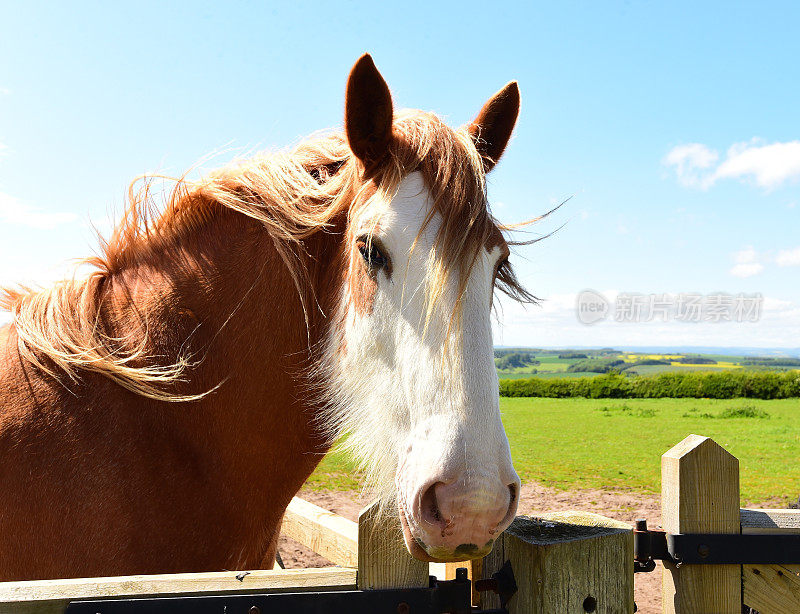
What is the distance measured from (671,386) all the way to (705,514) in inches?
1883

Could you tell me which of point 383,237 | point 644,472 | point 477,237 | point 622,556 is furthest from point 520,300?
point 644,472

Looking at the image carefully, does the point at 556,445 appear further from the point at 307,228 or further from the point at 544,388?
the point at 544,388

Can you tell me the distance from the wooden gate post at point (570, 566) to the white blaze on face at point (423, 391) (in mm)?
163

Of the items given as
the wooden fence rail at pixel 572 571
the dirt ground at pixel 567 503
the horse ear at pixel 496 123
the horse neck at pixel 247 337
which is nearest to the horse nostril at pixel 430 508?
the wooden fence rail at pixel 572 571

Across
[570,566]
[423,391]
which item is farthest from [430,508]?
[570,566]

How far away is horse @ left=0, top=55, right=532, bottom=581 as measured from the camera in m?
1.69

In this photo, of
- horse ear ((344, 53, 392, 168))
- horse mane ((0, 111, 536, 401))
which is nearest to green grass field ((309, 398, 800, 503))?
horse mane ((0, 111, 536, 401))

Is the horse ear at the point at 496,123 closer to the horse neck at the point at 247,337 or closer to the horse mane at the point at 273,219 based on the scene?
the horse mane at the point at 273,219

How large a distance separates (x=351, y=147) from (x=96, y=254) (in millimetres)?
1179

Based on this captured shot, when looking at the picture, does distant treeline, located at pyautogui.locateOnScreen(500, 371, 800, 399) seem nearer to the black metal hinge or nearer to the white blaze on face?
the black metal hinge

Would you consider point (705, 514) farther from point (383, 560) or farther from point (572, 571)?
point (383, 560)

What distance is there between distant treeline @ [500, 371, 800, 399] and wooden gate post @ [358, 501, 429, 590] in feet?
131

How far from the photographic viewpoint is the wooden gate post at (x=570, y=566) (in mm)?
1447

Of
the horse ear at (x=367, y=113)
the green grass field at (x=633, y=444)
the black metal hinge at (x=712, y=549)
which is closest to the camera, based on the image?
the black metal hinge at (x=712, y=549)
